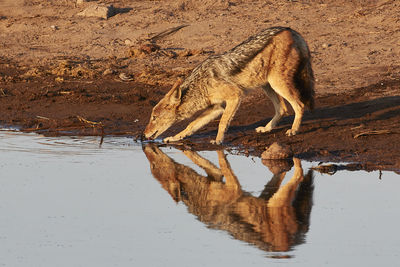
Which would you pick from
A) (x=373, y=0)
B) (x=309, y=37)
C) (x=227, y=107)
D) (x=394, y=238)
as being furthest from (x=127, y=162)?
(x=373, y=0)

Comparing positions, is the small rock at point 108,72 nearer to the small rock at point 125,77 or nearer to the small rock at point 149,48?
the small rock at point 125,77

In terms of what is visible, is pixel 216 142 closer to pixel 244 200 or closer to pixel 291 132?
pixel 291 132

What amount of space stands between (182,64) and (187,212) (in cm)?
824

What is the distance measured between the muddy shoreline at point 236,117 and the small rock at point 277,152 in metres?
0.25

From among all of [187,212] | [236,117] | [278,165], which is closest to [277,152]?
[278,165]

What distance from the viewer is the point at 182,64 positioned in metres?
14.9

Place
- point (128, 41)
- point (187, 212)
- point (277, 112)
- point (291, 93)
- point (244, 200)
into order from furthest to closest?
point (128, 41)
point (277, 112)
point (291, 93)
point (244, 200)
point (187, 212)

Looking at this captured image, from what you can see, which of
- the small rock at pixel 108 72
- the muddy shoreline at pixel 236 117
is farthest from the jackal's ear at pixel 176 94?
the small rock at pixel 108 72

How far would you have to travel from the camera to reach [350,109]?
1160 cm

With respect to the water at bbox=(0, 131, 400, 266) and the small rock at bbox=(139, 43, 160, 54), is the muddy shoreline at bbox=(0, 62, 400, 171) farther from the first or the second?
the small rock at bbox=(139, 43, 160, 54)

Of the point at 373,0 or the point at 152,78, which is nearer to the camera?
the point at 152,78

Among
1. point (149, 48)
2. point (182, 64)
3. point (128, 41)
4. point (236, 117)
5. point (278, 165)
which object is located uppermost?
point (128, 41)

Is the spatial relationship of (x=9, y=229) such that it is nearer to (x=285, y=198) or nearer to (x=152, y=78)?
(x=285, y=198)

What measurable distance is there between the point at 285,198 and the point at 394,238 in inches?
58.6
